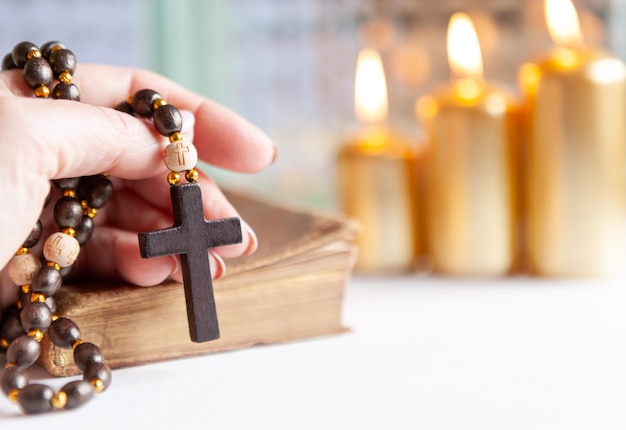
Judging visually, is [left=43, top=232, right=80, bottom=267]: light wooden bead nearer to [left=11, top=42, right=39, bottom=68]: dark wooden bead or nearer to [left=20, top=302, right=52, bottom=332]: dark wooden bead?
[left=20, top=302, right=52, bottom=332]: dark wooden bead

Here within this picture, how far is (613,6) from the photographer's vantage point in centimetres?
131

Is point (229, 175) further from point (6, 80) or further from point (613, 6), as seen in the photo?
point (6, 80)

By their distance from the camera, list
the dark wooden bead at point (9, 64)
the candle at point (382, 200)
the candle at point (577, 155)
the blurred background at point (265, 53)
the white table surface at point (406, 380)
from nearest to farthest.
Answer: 1. the white table surface at point (406, 380)
2. the dark wooden bead at point (9, 64)
3. the candle at point (577, 155)
4. the candle at point (382, 200)
5. the blurred background at point (265, 53)

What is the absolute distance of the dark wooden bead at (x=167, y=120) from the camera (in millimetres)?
562

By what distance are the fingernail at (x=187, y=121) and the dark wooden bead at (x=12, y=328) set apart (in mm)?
190

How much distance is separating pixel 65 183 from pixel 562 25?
62 cm

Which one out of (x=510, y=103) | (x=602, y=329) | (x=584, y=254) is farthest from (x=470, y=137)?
(x=602, y=329)

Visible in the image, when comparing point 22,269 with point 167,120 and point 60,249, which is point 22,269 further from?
point 167,120

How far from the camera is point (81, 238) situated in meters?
0.59

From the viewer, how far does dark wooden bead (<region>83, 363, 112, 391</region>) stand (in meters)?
0.52

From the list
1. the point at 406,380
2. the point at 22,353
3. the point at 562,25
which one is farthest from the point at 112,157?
the point at 562,25

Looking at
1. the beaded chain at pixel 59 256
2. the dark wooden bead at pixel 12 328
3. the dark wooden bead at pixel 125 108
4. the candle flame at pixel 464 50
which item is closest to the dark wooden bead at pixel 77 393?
the beaded chain at pixel 59 256

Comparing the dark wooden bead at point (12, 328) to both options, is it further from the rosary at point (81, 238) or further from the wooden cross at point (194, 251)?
the wooden cross at point (194, 251)

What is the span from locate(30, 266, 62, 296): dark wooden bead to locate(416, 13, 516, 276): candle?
0.52m
